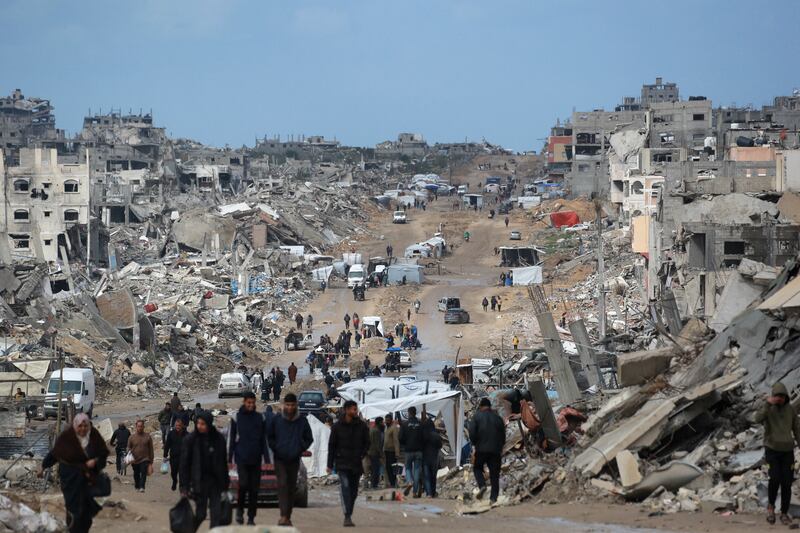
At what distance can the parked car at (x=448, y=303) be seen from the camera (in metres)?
60.3

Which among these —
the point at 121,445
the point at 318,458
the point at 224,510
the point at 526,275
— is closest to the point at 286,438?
the point at 224,510

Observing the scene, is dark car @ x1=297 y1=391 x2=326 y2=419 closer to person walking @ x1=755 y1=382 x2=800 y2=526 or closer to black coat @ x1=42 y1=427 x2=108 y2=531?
person walking @ x1=755 y1=382 x2=800 y2=526

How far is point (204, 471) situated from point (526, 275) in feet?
189

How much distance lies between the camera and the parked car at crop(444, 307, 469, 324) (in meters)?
57.9

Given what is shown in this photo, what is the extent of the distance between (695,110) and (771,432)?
83725 millimetres

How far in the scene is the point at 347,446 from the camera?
13031 mm

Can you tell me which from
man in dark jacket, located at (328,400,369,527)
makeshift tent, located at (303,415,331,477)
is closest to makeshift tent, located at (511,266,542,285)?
makeshift tent, located at (303,415,331,477)

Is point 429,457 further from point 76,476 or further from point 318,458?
point 76,476

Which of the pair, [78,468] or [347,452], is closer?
[78,468]

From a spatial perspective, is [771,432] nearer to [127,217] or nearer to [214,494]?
[214,494]

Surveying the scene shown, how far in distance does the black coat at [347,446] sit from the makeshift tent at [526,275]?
54.9 m

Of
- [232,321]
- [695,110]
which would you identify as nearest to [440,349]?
[232,321]

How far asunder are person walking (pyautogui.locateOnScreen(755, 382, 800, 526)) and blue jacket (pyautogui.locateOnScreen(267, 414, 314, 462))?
12.7 feet

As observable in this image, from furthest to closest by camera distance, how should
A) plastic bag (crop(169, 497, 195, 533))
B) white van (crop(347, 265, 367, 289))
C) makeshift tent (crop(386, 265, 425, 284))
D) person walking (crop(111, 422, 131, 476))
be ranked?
makeshift tent (crop(386, 265, 425, 284)) → white van (crop(347, 265, 367, 289)) → person walking (crop(111, 422, 131, 476)) → plastic bag (crop(169, 497, 195, 533))
